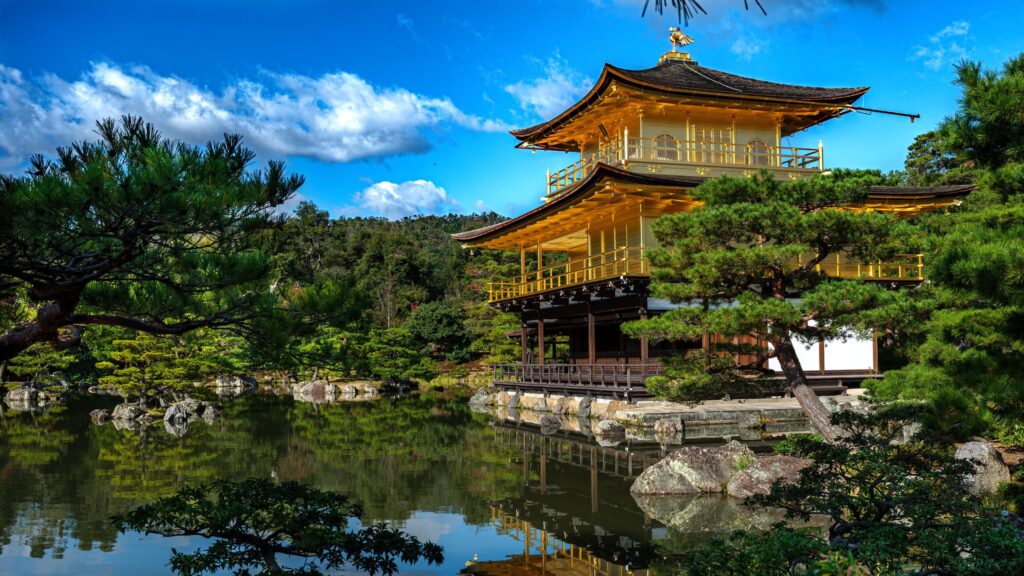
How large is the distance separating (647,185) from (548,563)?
1311 cm

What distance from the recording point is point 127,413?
886 inches

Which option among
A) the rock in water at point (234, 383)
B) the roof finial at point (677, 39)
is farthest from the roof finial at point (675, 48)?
the rock in water at point (234, 383)

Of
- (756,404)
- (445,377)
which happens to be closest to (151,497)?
(756,404)

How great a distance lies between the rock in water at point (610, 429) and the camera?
17.3m

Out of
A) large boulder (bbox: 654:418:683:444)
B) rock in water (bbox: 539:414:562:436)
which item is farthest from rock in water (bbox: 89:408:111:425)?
large boulder (bbox: 654:418:683:444)

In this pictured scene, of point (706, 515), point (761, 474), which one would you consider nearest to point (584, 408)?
point (761, 474)

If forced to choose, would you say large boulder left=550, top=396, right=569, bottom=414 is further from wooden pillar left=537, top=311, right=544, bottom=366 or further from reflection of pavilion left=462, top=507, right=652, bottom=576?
reflection of pavilion left=462, top=507, right=652, bottom=576

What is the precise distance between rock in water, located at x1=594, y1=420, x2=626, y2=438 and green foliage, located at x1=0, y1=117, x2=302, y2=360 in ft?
40.1

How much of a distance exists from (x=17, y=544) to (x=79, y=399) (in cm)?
2540

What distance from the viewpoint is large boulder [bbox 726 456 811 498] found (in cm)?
1041

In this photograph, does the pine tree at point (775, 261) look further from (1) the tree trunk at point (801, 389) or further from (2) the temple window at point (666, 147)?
(2) the temple window at point (666, 147)

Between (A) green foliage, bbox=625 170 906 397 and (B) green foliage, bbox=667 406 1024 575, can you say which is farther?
(A) green foliage, bbox=625 170 906 397

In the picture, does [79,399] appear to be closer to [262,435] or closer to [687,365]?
[262,435]

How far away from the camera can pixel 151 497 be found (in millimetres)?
11125
